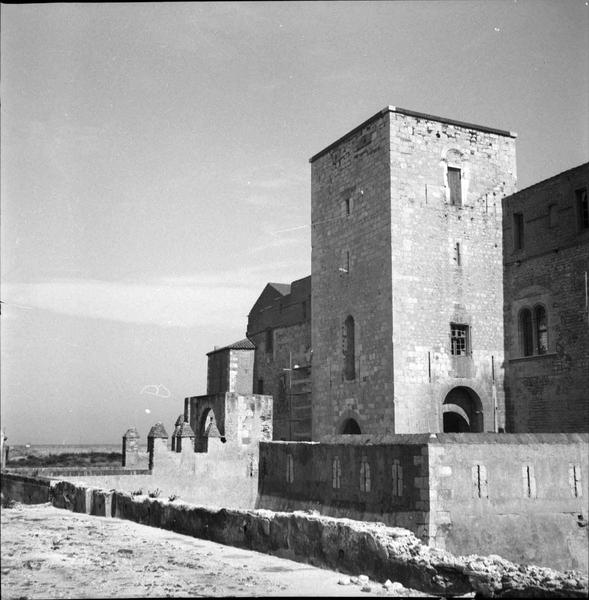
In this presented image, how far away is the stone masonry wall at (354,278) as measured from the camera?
22.9 meters

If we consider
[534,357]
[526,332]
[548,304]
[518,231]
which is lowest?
[534,357]

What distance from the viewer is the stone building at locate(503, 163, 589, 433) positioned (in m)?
20.7

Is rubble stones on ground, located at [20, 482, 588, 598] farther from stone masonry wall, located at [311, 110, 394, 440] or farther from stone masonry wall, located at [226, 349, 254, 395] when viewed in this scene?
stone masonry wall, located at [226, 349, 254, 395]

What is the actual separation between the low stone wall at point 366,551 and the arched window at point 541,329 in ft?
35.1

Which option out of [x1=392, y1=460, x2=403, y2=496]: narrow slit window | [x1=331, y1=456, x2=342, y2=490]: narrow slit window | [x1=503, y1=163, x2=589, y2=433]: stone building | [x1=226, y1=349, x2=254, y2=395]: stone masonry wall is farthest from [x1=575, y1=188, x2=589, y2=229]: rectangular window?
[x1=226, y1=349, x2=254, y2=395]: stone masonry wall

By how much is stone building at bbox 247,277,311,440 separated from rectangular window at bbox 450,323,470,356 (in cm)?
869

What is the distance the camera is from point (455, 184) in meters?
24.0

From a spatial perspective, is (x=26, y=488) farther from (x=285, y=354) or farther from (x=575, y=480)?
(x=285, y=354)

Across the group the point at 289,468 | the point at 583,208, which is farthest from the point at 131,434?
the point at 583,208

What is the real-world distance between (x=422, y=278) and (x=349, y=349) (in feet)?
12.5

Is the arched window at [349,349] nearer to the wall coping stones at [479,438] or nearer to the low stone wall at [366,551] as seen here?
the wall coping stones at [479,438]

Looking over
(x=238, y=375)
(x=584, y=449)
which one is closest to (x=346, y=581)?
(x=584, y=449)

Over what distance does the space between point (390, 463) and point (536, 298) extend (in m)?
8.15

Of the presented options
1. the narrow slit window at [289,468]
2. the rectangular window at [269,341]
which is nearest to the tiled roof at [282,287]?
the rectangular window at [269,341]
